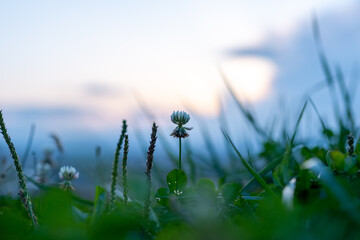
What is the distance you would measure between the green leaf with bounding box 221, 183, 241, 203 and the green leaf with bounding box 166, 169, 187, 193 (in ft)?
0.44

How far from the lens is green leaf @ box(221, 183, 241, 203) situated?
1255 mm

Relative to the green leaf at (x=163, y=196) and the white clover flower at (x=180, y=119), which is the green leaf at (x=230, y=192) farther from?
the white clover flower at (x=180, y=119)

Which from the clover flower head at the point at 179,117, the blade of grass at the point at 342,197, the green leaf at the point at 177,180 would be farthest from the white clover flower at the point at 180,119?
the blade of grass at the point at 342,197

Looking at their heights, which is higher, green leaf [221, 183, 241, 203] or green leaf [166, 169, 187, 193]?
green leaf [166, 169, 187, 193]

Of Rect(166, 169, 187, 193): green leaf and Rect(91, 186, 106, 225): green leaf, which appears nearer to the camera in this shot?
Rect(91, 186, 106, 225): green leaf

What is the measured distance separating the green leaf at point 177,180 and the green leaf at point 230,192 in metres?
0.13

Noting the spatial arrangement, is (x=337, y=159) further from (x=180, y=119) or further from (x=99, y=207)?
(x=99, y=207)

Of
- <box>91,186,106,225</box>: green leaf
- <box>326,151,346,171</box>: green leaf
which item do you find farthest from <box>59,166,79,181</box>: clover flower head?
<box>326,151,346,171</box>: green leaf

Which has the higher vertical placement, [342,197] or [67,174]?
[67,174]

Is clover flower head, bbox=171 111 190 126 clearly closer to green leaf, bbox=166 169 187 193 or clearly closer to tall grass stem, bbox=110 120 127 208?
green leaf, bbox=166 169 187 193

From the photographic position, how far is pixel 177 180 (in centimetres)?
131

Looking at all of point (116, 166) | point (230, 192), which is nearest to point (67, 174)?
point (116, 166)

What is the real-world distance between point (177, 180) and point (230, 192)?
17cm

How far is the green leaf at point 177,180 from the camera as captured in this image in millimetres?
1309
